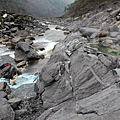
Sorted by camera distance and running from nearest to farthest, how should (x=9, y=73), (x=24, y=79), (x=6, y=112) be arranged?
(x=6, y=112)
(x=24, y=79)
(x=9, y=73)

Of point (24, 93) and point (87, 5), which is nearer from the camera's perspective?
point (24, 93)

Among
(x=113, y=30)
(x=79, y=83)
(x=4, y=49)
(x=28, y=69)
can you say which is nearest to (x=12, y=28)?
(x=4, y=49)

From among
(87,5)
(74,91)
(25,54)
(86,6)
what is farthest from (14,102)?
(87,5)

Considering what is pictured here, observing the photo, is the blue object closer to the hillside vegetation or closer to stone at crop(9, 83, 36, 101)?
stone at crop(9, 83, 36, 101)

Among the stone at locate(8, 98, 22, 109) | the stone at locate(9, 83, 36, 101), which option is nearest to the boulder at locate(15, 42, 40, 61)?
the stone at locate(9, 83, 36, 101)

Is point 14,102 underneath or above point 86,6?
underneath

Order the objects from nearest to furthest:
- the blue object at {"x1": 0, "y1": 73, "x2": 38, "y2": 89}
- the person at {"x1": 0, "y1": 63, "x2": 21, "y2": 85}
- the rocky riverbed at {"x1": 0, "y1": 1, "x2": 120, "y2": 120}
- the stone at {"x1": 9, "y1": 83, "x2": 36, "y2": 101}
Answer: the rocky riverbed at {"x1": 0, "y1": 1, "x2": 120, "y2": 120}
the stone at {"x1": 9, "y1": 83, "x2": 36, "y2": 101}
the blue object at {"x1": 0, "y1": 73, "x2": 38, "y2": 89}
the person at {"x1": 0, "y1": 63, "x2": 21, "y2": 85}


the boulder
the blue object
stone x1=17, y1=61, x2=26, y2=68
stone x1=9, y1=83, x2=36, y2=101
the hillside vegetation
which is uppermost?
the hillside vegetation

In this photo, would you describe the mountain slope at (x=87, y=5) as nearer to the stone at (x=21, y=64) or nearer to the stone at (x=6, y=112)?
the stone at (x=21, y=64)

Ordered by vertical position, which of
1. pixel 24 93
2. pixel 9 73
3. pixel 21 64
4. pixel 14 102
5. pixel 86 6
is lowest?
pixel 21 64

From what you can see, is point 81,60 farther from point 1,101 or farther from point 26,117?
point 1,101

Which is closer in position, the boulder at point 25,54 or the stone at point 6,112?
the stone at point 6,112

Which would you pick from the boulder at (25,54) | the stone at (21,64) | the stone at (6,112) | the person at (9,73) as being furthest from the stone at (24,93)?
the boulder at (25,54)

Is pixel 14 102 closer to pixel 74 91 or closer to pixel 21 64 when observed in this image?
pixel 74 91
